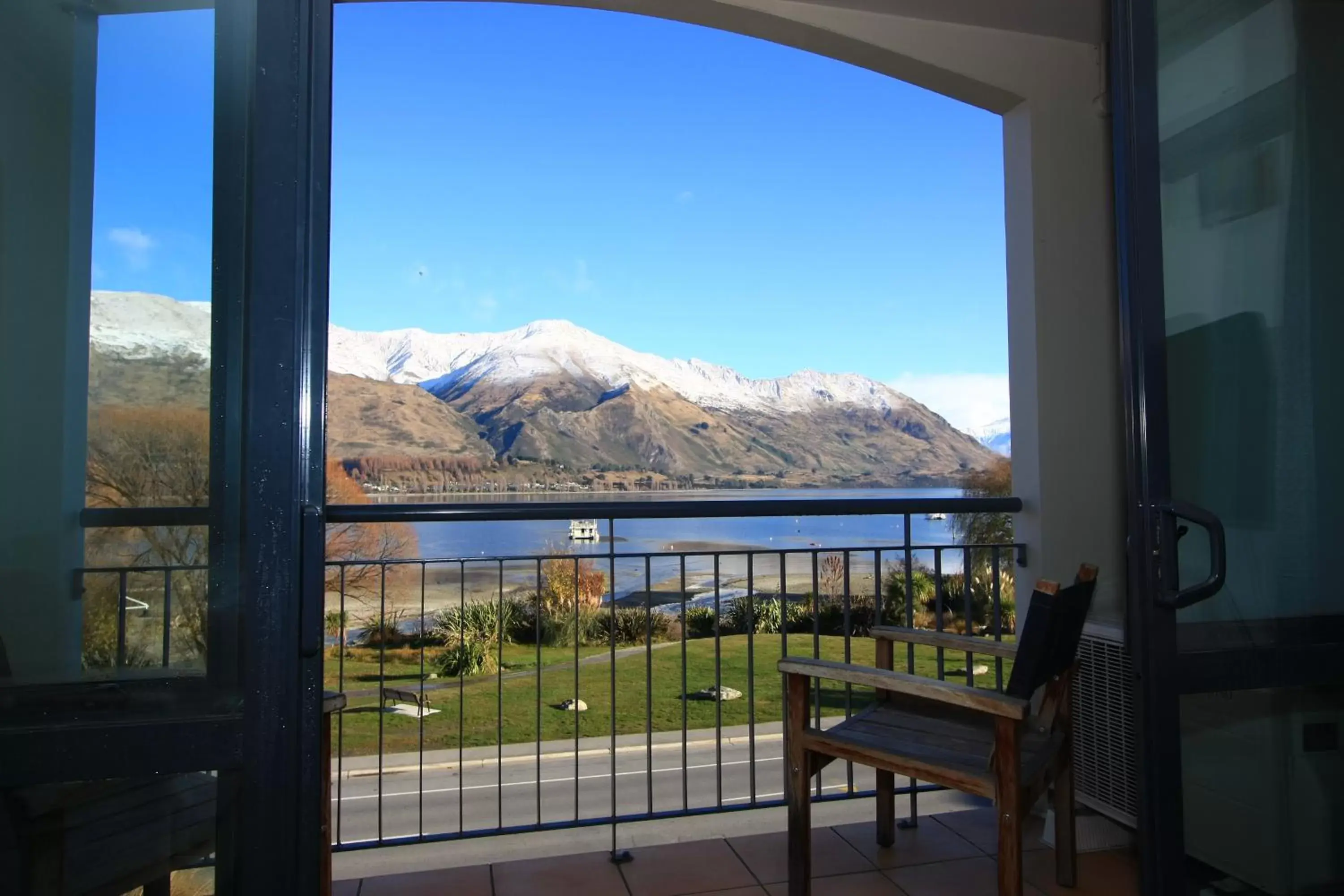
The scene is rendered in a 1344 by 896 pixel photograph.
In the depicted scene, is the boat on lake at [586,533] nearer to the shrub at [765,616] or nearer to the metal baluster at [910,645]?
the metal baluster at [910,645]

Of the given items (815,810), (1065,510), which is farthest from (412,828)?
(1065,510)

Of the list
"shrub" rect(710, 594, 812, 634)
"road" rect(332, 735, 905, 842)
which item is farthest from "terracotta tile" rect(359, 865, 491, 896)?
"shrub" rect(710, 594, 812, 634)

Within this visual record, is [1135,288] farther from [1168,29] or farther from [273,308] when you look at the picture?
[273,308]

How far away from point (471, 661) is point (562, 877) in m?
10.3

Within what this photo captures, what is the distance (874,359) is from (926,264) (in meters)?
3.92

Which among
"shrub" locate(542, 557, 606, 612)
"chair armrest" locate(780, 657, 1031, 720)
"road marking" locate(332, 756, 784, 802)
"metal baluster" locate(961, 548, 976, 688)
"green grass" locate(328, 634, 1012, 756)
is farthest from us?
"green grass" locate(328, 634, 1012, 756)

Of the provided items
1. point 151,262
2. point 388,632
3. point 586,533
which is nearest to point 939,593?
point 586,533

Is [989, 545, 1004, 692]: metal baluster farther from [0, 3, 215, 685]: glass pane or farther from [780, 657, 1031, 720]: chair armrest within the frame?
[0, 3, 215, 685]: glass pane

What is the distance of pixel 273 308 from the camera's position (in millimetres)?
1199

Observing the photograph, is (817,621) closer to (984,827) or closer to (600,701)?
(984,827)

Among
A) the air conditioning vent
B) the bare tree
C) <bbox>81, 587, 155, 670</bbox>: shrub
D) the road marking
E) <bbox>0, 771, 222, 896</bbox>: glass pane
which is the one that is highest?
the bare tree

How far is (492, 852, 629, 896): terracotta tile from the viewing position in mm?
2283

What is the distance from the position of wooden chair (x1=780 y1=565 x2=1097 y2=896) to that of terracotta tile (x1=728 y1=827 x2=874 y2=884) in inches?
7.0

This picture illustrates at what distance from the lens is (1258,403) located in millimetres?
1499
